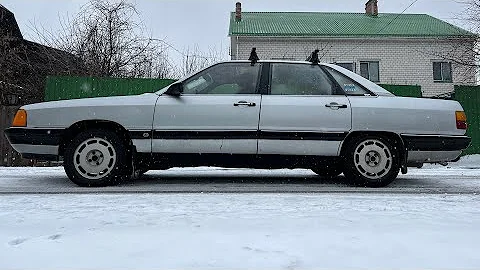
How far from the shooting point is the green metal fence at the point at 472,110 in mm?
10273

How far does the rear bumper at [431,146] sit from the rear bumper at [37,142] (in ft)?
11.8

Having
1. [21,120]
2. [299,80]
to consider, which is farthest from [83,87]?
[299,80]

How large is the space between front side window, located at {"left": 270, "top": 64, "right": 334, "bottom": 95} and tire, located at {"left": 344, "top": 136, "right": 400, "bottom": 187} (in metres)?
0.64

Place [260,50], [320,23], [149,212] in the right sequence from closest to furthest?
[149,212] < [260,50] < [320,23]

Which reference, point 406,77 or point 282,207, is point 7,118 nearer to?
point 282,207

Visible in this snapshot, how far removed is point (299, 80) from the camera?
14.7ft

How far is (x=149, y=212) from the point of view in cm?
283

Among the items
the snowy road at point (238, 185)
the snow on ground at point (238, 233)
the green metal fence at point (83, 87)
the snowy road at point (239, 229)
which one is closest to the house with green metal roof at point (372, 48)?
the green metal fence at point (83, 87)

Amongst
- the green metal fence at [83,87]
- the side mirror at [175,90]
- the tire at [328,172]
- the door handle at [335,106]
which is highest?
the green metal fence at [83,87]

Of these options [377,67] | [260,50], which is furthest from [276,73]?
[377,67]

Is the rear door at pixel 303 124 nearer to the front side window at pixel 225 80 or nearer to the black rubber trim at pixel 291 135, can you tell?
the black rubber trim at pixel 291 135

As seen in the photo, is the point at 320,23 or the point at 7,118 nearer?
the point at 7,118

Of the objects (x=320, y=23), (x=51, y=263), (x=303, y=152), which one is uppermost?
(x=320, y=23)

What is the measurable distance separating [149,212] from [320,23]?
2135 centimetres
